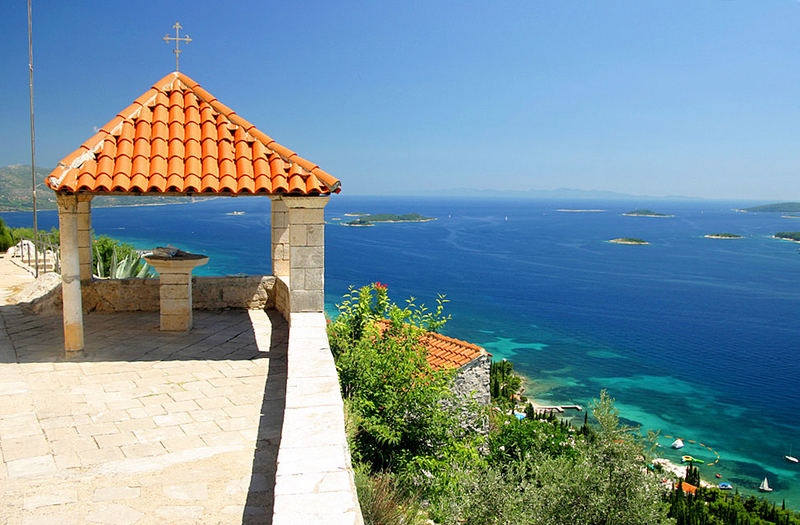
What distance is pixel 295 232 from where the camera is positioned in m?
6.38

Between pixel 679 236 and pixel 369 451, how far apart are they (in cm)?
13526

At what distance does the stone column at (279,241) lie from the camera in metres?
9.65

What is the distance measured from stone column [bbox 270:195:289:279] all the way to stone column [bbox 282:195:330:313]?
3168mm

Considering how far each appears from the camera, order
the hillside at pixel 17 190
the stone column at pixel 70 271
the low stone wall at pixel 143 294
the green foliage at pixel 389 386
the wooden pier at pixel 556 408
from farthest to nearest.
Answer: the hillside at pixel 17 190 → the wooden pier at pixel 556 408 → the low stone wall at pixel 143 294 → the stone column at pixel 70 271 → the green foliage at pixel 389 386

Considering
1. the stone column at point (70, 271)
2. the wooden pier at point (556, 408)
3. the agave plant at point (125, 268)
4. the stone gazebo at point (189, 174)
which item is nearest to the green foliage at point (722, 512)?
the wooden pier at point (556, 408)

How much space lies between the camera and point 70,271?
6.38m

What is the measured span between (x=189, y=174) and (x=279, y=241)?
3.41m

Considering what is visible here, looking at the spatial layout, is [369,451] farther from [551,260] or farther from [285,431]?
[551,260]

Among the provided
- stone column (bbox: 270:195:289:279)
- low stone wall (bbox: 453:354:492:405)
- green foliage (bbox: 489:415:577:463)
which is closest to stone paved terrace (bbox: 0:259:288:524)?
stone column (bbox: 270:195:289:279)

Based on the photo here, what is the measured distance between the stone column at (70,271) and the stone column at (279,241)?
140 inches

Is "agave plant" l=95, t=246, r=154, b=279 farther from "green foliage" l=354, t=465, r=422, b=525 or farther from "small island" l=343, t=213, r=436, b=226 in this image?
"small island" l=343, t=213, r=436, b=226

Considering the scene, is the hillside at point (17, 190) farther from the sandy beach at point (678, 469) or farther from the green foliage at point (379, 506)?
the green foliage at point (379, 506)

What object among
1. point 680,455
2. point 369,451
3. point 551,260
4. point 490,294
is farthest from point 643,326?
point 369,451

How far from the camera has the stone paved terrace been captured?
11.4ft
